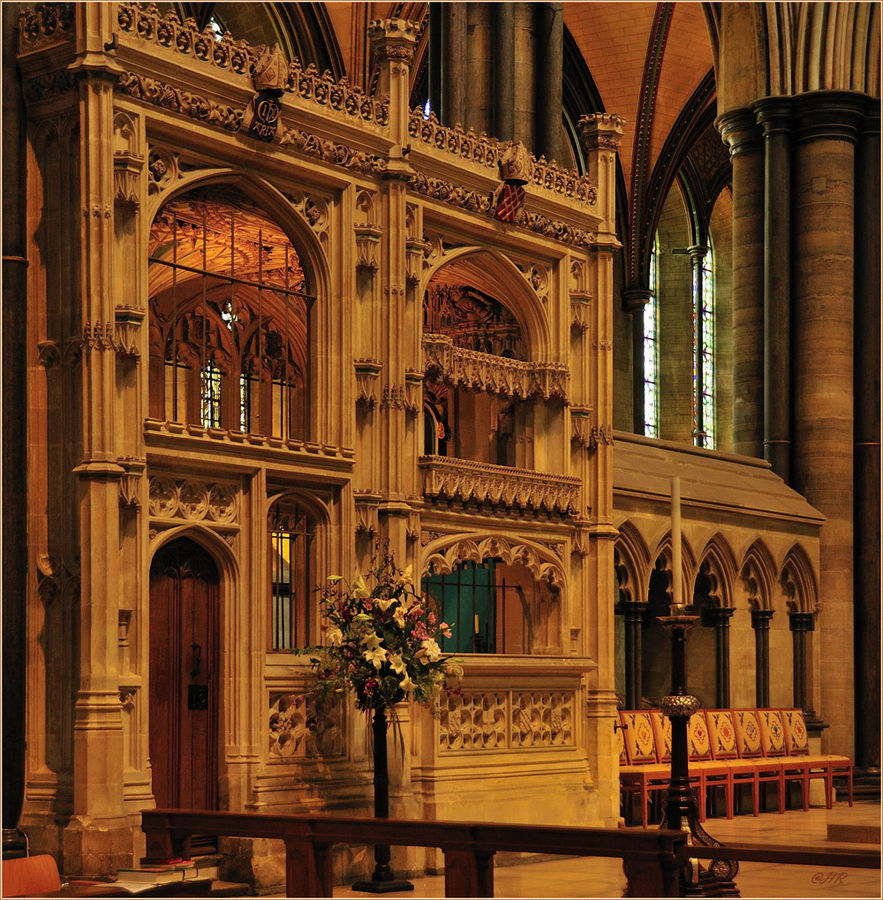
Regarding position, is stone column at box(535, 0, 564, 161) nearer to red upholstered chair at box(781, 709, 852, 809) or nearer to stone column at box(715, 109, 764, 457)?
stone column at box(715, 109, 764, 457)

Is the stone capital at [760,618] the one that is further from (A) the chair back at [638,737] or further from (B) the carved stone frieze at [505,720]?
(B) the carved stone frieze at [505,720]

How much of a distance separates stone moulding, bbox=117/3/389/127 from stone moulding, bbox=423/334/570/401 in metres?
1.92

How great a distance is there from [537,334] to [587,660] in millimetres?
2926

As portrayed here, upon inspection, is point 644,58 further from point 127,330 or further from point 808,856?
point 808,856

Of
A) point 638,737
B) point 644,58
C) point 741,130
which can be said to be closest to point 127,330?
point 638,737

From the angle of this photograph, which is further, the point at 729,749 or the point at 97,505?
the point at 729,749

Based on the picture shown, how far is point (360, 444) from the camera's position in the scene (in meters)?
13.2

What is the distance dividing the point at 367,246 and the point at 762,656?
9061 mm

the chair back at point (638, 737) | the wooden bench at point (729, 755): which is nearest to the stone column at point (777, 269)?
the wooden bench at point (729, 755)

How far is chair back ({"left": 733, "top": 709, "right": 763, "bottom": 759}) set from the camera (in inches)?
723

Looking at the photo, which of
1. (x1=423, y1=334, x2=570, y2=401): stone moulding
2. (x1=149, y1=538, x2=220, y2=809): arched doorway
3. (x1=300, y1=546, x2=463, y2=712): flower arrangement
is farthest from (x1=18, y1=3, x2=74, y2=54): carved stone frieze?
(x1=300, y1=546, x2=463, y2=712): flower arrangement

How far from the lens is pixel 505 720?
1408cm

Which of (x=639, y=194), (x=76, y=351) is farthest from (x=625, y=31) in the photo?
(x=76, y=351)

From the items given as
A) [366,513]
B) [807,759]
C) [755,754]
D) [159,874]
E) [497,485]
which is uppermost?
[497,485]
